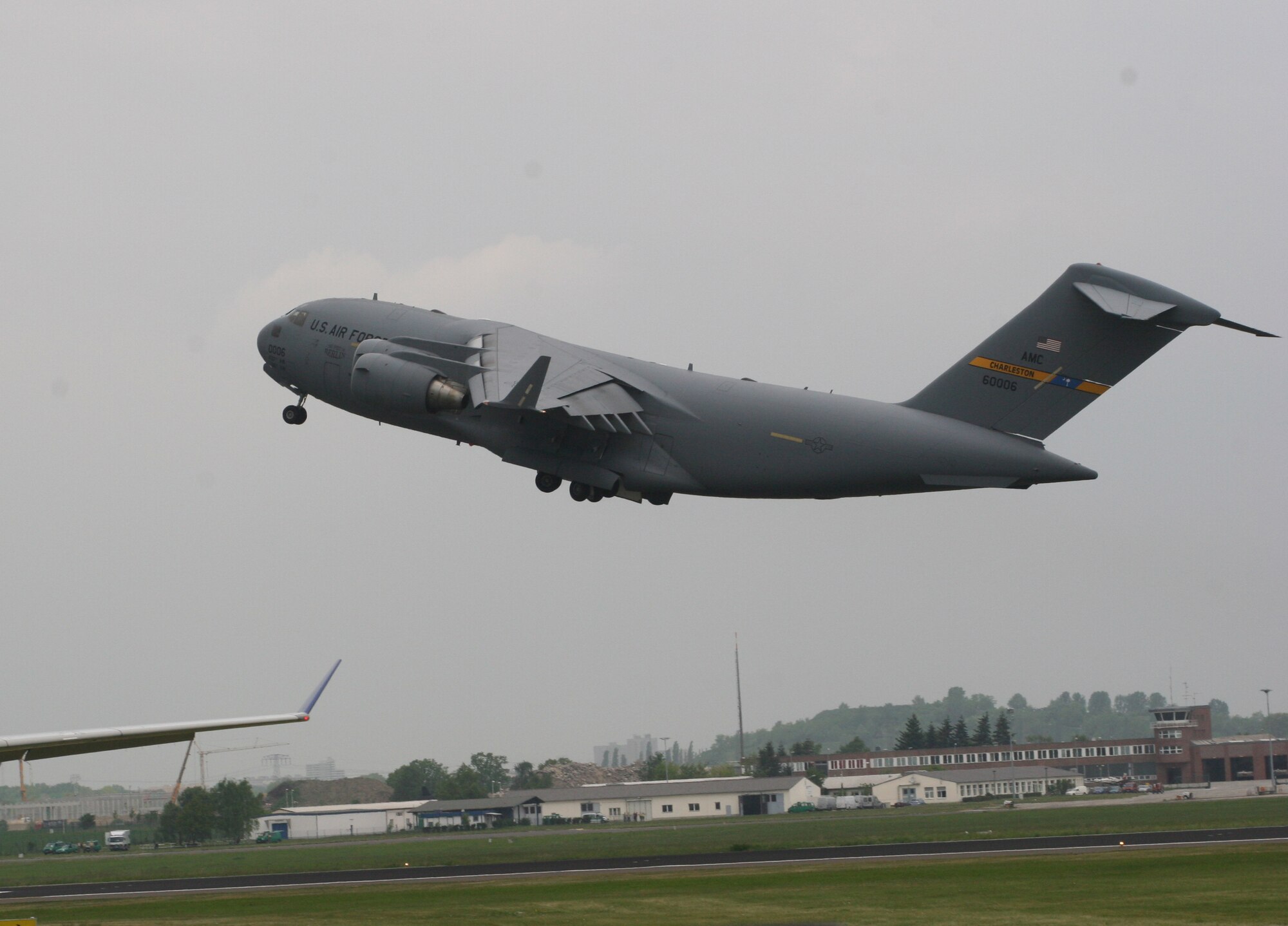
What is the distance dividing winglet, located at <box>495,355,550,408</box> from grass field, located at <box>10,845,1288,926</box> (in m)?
7.69

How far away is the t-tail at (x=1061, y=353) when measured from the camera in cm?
2191

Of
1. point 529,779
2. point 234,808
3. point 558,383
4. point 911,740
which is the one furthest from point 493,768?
point 558,383

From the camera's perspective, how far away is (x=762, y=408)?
2331cm

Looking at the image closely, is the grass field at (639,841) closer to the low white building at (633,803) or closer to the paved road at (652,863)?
the paved road at (652,863)

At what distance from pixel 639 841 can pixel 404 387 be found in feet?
75.5

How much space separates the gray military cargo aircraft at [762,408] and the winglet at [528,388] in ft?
0.10

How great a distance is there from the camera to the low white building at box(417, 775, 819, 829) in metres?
→ 63.9

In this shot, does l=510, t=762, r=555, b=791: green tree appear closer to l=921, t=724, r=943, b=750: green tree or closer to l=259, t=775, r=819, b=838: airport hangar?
l=259, t=775, r=819, b=838: airport hangar

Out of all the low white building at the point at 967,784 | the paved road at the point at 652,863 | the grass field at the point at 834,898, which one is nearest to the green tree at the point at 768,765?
the low white building at the point at 967,784

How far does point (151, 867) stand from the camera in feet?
144

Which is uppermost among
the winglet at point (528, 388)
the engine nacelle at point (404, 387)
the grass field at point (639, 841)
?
the engine nacelle at point (404, 387)

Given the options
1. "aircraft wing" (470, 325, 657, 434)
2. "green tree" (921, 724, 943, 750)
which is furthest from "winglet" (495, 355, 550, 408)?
"green tree" (921, 724, 943, 750)

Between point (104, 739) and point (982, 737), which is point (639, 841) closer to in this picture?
point (104, 739)

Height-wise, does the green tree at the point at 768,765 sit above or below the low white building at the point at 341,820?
above
